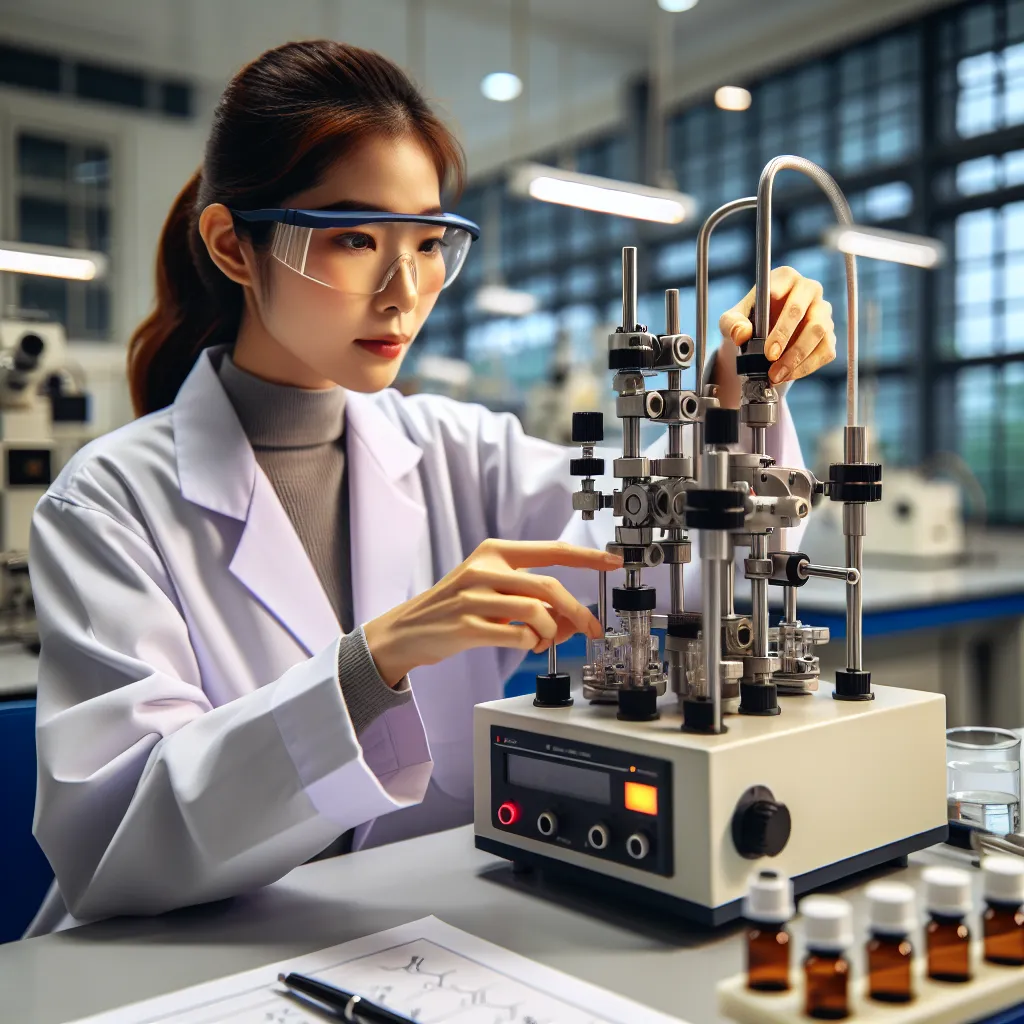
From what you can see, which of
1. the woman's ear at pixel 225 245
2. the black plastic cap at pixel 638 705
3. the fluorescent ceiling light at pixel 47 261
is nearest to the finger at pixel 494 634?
the black plastic cap at pixel 638 705

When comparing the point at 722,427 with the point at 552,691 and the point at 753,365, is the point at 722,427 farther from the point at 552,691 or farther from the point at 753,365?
the point at 552,691

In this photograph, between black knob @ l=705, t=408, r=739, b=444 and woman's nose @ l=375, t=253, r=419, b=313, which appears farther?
woman's nose @ l=375, t=253, r=419, b=313

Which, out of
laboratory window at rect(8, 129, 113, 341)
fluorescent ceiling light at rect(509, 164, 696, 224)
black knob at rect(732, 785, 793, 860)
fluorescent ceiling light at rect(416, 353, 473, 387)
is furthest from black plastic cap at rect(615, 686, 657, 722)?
laboratory window at rect(8, 129, 113, 341)

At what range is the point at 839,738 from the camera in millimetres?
952

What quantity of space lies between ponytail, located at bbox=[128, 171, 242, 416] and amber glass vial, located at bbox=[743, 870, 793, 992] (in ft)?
3.88

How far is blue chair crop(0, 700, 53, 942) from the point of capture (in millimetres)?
1558

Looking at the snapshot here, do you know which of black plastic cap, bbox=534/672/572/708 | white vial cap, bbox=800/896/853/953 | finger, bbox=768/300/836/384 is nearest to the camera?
white vial cap, bbox=800/896/853/953

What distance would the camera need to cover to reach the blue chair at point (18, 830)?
1.56 m

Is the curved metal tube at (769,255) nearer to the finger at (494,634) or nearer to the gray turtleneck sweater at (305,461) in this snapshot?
the finger at (494,634)

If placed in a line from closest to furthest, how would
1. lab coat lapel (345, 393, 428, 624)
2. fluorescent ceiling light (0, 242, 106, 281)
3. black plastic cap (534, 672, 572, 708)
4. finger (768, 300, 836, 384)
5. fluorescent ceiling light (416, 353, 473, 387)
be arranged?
black plastic cap (534, 672, 572, 708), finger (768, 300, 836, 384), lab coat lapel (345, 393, 428, 624), fluorescent ceiling light (0, 242, 106, 281), fluorescent ceiling light (416, 353, 473, 387)

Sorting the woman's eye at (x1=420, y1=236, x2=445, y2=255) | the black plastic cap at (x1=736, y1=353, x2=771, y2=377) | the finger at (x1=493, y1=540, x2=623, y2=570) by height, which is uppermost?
the woman's eye at (x1=420, y1=236, x2=445, y2=255)

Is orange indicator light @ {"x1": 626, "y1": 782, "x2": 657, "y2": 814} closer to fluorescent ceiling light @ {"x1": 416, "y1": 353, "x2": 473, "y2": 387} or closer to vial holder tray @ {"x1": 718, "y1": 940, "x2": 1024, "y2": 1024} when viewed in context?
vial holder tray @ {"x1": 718, "y1": 940, "x2": 1024, "y2": 1024}

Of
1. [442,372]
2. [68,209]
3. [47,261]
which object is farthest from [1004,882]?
[68,209]

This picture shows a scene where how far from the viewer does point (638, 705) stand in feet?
3.14
